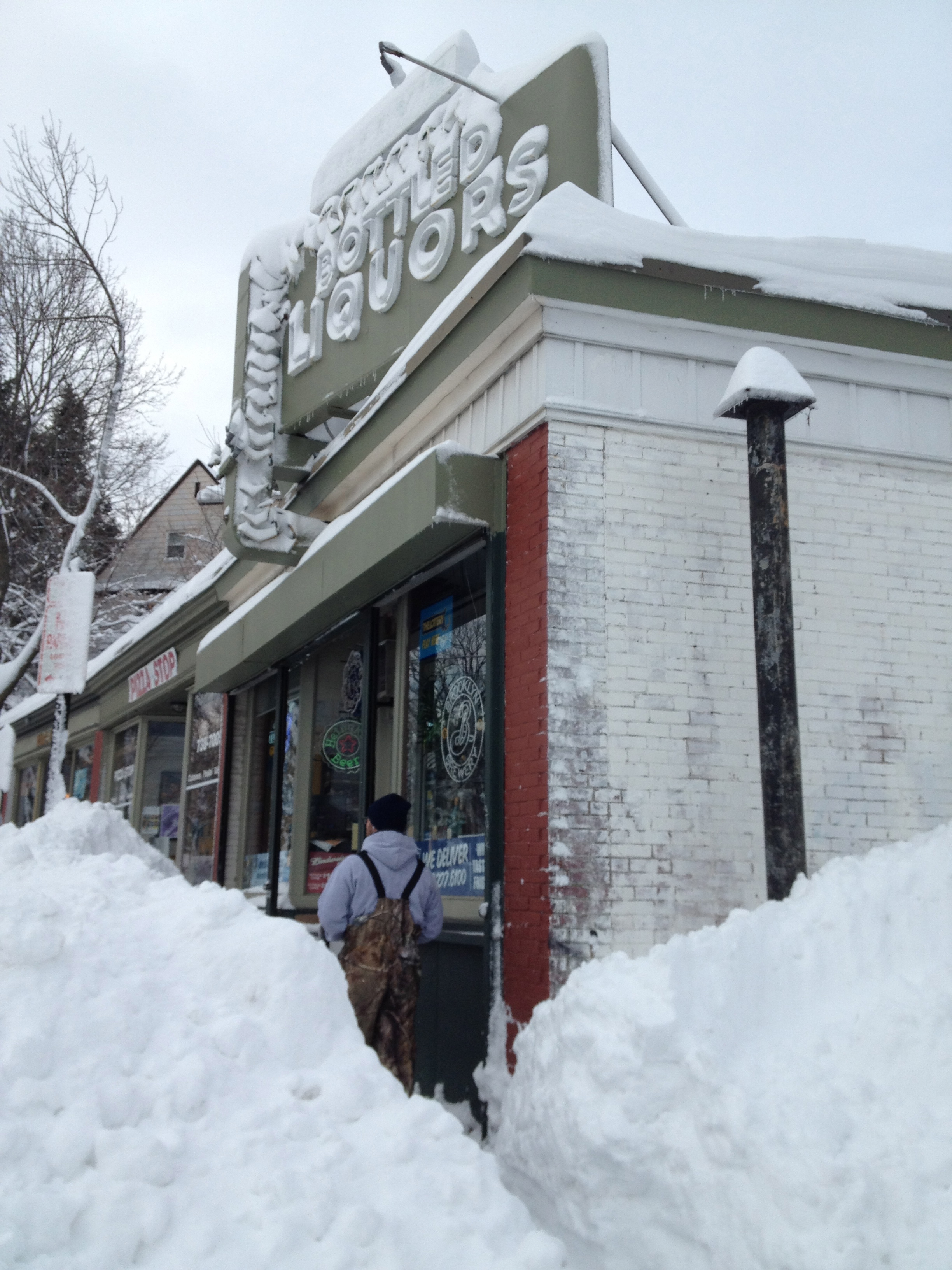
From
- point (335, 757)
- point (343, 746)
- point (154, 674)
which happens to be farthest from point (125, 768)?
point (343, 746)

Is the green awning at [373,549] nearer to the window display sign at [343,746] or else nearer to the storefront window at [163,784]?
the window display sign at [343,746]

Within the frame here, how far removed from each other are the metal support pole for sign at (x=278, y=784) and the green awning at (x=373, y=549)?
29 centimetres

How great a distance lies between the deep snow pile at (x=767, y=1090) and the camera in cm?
312

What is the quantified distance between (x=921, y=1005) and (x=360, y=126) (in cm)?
888

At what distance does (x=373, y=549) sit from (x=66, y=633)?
520 cm

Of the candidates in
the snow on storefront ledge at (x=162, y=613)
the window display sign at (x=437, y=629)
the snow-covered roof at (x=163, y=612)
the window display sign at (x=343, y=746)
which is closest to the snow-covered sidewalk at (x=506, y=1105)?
the window display sign at (x=437, y=629)

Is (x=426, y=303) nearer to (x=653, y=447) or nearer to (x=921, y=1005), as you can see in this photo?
(x=653, y=447)

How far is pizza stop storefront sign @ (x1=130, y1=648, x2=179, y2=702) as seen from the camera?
13.6 m

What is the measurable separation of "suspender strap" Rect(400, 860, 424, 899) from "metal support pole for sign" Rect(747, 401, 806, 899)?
160 cm

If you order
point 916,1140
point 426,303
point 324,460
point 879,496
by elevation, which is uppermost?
point 426,303

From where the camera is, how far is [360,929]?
507 centimetres

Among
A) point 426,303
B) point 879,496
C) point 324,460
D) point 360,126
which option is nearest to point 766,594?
point 879,496

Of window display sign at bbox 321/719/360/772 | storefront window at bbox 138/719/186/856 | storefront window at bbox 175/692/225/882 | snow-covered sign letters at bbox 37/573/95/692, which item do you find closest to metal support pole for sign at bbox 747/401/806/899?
window display sign at bbox 321/719/360/772

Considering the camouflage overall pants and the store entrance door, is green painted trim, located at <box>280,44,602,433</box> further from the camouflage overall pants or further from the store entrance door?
the camouflage overall pants
